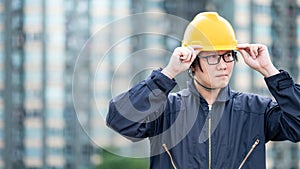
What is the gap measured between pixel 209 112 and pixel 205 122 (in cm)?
3

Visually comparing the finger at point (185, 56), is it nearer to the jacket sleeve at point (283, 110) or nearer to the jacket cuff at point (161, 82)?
the jacket cuff at point (161, 82)

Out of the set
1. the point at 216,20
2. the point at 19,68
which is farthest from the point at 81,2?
the point at 216,20

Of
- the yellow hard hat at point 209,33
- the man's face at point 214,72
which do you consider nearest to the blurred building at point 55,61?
the yellow hard hat at point 209,33

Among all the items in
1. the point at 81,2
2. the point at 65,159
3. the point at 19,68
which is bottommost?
the point at 65,159

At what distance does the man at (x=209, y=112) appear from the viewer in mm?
2885

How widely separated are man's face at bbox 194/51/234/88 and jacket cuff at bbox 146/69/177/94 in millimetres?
101

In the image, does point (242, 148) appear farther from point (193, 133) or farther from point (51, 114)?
point (51, 114)

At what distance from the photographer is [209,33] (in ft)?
9.85

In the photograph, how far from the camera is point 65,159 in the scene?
3703cm

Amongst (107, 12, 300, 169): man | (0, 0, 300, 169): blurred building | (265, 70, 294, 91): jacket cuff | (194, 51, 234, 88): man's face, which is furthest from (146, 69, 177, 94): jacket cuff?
(0, 0, 300, 169): blurred building

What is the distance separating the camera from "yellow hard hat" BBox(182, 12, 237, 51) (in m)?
2.96

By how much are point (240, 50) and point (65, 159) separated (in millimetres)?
34402

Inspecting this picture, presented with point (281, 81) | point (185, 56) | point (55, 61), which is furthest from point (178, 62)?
point (55, 61)

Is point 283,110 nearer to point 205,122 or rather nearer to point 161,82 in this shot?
point 205,122
